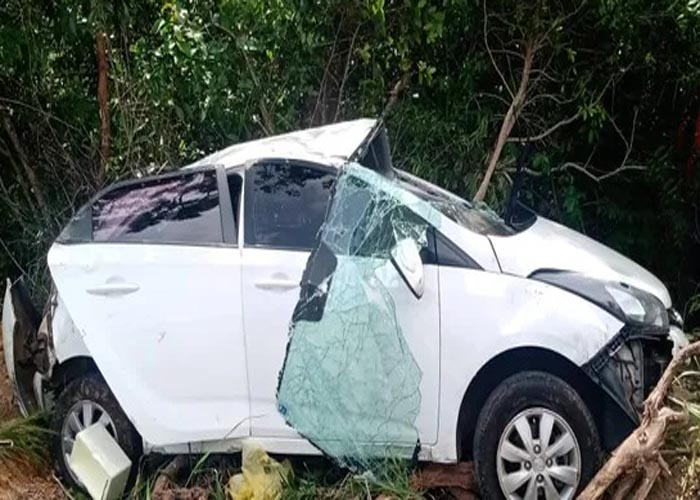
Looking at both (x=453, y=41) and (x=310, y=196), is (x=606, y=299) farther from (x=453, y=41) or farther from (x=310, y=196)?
(x=453, y=41)

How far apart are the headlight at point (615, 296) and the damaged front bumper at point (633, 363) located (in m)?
0.05

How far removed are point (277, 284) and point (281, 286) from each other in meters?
0.02

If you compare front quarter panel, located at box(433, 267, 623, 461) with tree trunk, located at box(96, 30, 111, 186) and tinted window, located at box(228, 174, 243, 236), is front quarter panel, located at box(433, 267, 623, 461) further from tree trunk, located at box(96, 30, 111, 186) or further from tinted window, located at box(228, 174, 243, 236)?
tree trunk, located at box(96, 30, 111, 186)

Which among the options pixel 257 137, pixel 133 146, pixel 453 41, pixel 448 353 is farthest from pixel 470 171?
pixel 448 353

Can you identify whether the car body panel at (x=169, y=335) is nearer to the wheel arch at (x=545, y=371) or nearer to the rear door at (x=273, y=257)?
the rear door at (x=273, y=257)

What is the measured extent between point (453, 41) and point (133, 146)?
2722mm

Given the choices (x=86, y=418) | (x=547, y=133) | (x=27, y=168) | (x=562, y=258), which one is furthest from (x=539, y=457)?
(x=27, y=168)

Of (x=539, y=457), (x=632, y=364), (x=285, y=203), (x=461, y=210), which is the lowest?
(x=539, y=457)

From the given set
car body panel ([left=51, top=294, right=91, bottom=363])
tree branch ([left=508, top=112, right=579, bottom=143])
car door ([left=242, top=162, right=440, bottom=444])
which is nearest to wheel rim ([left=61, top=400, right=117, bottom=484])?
car body panel ([left=51, top=294, right=91, bottom=363])

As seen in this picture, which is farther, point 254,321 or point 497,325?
point 254,321

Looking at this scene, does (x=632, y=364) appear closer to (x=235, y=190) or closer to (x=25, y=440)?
(x=235, y=190)

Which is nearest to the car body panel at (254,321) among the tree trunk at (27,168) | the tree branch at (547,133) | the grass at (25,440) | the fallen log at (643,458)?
the fallen log at (643,458)

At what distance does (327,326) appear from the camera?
3.94 meters

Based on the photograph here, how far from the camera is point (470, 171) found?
22.2ft
